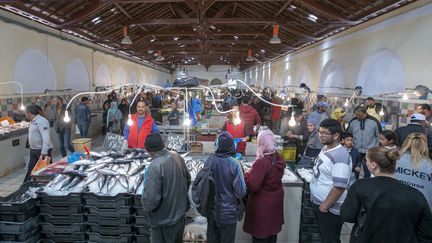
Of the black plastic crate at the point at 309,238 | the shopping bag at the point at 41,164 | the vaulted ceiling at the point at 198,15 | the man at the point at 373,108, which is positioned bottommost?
the black plastic crate at the point at 309,238

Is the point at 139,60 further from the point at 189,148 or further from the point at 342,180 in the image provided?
the point at 342,180

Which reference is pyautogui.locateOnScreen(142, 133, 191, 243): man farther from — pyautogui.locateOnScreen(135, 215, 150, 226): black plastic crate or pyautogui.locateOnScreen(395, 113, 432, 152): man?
pyautogui.locateOnScreen(395, 113, 432, 152): man

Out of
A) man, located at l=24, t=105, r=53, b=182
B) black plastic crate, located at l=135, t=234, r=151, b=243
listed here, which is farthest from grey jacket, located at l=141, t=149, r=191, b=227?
man, located at l=24, t=105, r=53, b=182

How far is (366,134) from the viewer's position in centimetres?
593

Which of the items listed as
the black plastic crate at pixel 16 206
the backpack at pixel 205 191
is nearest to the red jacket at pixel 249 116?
the backpack at pixel 205 191

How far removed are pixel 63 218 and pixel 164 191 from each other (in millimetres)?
1764

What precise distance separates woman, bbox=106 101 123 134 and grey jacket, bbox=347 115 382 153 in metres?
8.03

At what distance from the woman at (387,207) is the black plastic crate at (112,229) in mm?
2755

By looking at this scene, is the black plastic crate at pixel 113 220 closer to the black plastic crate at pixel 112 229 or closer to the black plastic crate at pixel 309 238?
the black plastic crate at pixel 112 229

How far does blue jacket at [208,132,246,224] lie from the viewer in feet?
9.98

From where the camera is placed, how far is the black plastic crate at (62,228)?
3.81 meters

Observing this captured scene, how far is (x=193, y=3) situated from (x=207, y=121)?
4.14 meters

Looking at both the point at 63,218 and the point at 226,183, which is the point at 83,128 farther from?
the point at 226,183

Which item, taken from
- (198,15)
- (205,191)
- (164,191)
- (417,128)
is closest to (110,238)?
(164,191)
